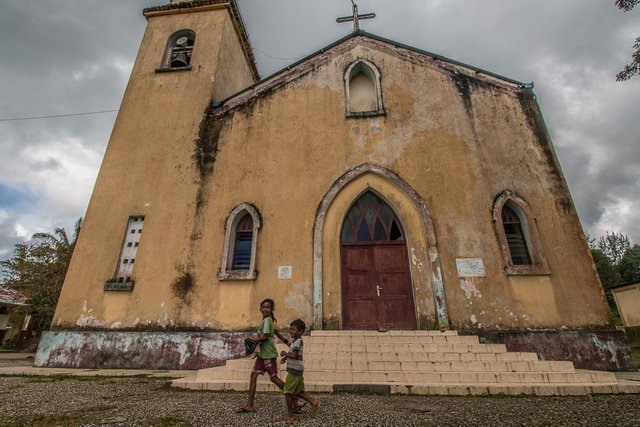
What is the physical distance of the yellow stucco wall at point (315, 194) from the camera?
7.47 meters

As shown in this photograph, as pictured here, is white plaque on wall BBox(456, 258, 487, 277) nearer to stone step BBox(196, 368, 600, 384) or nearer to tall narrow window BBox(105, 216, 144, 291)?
stone step BBox(196, 368, 600, 384)

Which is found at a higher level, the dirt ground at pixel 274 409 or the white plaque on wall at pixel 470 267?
the white plaque on wall at pixel 470 267

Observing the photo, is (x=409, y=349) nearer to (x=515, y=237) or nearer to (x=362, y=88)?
(x=515, y=237)

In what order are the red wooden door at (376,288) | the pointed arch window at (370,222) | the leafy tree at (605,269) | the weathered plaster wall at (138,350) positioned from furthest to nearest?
the leafy tree at (605,269) < the pointed arch window at (370,222) < the red wooden door at (376,288) < the weathered plaster wall at (138,350)

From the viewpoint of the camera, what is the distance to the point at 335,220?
8.34 meters

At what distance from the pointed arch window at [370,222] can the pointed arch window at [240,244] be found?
2.22 meters

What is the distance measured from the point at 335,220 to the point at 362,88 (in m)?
4.56

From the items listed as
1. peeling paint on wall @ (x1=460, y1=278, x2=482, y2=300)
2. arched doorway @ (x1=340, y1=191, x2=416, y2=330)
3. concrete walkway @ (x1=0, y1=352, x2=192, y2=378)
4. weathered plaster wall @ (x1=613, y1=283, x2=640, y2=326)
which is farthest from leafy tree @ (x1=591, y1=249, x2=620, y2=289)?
concrete walkway @ (x1=0, y1=352, x2=192, y2=378)

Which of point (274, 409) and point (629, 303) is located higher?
point (629, 303)

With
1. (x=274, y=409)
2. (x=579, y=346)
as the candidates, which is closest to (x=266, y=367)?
(x=274, y=409)

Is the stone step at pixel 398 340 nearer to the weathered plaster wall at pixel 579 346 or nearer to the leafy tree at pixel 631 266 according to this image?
the weathered plaster wall at pixel 579 346

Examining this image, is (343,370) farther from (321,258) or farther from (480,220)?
(480,220)

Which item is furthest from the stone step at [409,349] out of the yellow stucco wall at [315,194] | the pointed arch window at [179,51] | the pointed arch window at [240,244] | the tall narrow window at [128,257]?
the pointed arch window at [179,51]

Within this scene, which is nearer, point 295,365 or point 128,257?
point 295,365
